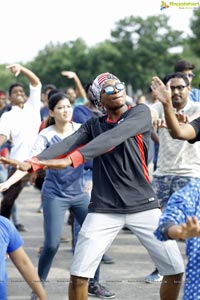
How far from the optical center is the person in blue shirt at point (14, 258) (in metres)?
4.13

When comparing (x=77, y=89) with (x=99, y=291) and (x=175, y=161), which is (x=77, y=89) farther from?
(x=99, y=291)

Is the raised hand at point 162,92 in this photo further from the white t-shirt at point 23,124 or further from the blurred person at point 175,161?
the white t-shirt at point 23,124

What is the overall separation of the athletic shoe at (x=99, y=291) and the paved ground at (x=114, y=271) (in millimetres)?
76

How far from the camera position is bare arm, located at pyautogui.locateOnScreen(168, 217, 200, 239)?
300cm

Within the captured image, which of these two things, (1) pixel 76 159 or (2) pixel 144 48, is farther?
(2) pixel 144 48

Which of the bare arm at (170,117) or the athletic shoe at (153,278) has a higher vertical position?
the bare arm at (170,117)

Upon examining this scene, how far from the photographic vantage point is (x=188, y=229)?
302 cm

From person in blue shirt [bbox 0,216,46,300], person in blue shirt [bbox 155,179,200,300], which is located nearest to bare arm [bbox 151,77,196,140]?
person in blue shirt [bbox 155,179,200,300]

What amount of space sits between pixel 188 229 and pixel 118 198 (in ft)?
6.19

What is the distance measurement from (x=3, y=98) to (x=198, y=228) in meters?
10.4

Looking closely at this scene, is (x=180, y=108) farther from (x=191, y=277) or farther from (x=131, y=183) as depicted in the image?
(x=191, y=277)

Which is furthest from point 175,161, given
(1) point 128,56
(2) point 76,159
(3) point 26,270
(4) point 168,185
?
(1) point 128,56

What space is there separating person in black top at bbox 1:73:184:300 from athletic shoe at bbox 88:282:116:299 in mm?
1437

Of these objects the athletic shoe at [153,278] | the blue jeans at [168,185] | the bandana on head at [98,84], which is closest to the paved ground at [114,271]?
the athletic shoe at [153,278]
